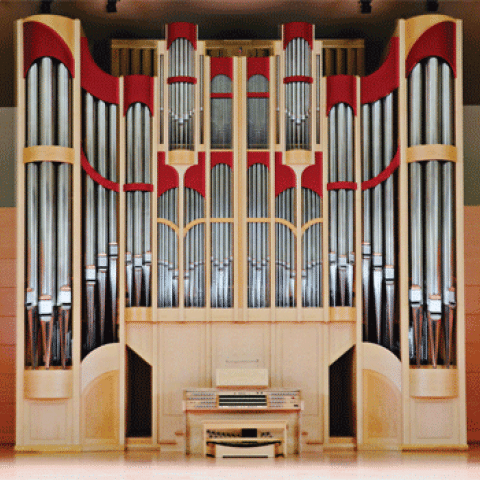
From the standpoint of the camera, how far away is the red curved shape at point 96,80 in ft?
28.7

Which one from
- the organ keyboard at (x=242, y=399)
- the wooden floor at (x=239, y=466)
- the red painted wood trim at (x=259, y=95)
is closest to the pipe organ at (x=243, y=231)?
the red painted wood trim at (x=259, y=95)

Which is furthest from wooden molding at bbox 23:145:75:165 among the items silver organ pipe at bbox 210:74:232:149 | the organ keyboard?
the organ keyboard

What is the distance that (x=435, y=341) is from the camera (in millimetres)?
8539

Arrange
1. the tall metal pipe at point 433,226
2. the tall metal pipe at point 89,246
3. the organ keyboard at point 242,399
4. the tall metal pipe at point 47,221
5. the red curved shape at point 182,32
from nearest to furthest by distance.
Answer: the organ keyboard at point 242,399 < the tall metal pipe at point 47,221 < the tall metal pipe at point 433,226 < the tall metal pipe at point 89,246 < the red curved shape at point 182,32

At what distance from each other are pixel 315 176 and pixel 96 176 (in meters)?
2.14

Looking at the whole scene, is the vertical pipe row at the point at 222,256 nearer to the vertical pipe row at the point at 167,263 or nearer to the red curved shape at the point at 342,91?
the vertical pipe row at the point at 167,263

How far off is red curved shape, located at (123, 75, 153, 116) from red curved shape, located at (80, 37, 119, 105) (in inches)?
4.1

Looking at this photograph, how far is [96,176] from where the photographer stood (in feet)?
28.6

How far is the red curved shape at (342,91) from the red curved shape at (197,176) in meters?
1.35

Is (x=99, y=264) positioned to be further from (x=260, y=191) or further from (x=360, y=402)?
(x=360, y=402)

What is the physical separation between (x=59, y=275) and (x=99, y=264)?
42 centimetres

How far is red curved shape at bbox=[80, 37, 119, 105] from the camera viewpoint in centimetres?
873

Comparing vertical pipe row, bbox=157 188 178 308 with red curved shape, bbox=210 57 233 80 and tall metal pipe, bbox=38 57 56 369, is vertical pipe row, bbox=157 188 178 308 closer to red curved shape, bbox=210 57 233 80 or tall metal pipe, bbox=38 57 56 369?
tall metal pipe, bbox=38 57 56 369

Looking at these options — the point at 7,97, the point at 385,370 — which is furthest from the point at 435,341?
the point at 7,97
